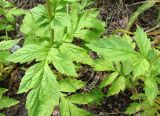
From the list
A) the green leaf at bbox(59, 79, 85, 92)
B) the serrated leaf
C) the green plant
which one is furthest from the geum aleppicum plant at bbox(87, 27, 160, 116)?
the green plant

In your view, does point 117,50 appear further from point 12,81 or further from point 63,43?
point 12,81

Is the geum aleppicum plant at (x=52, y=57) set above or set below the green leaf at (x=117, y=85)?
above

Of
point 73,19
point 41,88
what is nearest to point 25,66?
point 73,19

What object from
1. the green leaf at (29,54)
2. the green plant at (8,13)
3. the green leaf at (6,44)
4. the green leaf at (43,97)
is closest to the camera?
the green leaf at (43,97)

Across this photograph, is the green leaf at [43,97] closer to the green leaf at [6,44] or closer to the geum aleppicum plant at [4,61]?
the geum aleppicum plant at [4,61]

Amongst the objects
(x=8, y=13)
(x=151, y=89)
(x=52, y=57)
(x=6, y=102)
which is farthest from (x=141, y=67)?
(x=8, y=13)

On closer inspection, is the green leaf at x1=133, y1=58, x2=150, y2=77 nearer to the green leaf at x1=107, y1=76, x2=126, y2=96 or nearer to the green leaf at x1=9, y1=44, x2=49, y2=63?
the green leaf at x1=107, y1=76, x2=126, y2=96

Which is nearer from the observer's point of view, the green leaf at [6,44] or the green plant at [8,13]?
the green leaf at [6,44]

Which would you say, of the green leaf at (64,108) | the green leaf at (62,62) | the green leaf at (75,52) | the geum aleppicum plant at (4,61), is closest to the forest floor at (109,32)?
the geum aleppicum plant at (4,61)
